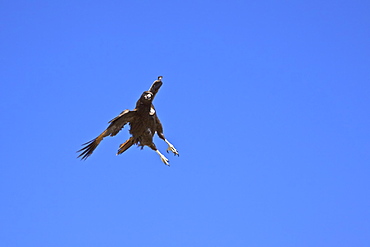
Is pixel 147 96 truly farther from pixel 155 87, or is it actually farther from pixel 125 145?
pixel 125 145

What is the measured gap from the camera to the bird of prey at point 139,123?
119ft

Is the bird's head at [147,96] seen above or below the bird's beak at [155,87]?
below

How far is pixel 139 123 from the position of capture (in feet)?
121

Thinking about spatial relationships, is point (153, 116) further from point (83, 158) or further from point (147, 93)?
point (83, 158)

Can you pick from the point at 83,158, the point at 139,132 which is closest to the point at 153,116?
the point at 139,132

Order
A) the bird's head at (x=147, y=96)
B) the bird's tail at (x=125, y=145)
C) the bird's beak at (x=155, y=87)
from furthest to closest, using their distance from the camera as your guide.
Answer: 1. the bird's tail at (x=125, y=145)
2. the bird's beak at (x=155, y=87)
3. the bird's head at (x=147, y=96)

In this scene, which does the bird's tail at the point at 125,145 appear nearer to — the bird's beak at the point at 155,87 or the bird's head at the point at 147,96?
the bird's head at the point at 147,96

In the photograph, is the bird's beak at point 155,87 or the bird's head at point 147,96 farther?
the bird's beak at point 155,87

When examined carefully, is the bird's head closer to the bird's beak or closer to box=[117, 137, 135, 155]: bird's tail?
the bird's beak

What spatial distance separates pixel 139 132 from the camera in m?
37.1

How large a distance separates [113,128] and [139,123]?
1139 millimetres

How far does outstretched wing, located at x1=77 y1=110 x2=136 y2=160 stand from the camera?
36.5 m

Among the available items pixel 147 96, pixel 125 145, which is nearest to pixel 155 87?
pixel 147 96

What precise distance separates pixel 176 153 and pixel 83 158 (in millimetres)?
4272
